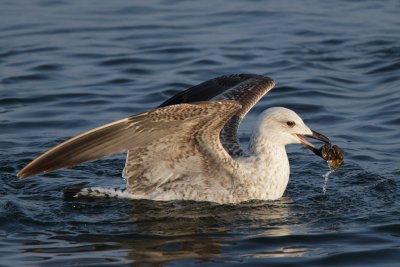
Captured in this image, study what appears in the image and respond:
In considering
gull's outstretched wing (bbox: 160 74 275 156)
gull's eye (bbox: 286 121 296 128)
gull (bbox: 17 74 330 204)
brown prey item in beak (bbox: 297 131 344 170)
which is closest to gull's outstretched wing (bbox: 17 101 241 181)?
gull (bbox: 17 74 330 204)

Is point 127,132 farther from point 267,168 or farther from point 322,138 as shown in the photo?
point 322,138

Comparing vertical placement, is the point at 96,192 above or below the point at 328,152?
below

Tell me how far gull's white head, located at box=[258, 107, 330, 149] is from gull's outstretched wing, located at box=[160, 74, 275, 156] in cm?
45

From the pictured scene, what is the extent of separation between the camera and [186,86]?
15664 mm

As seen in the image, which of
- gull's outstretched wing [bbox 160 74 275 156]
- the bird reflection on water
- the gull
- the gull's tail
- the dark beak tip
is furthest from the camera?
gull's outstretched wing [bbox 160 74 275 156]

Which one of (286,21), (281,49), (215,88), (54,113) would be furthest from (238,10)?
(215,88)

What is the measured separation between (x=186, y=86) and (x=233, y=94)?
371 centimetres

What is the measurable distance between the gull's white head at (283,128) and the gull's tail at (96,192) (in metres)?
1.53

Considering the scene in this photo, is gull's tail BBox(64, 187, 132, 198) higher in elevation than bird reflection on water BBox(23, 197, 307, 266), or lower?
higher

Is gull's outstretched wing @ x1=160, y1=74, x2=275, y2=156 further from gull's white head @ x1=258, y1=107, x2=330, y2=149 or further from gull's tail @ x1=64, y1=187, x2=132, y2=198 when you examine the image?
gull's tail @ x1=64, y1=187, x2=132, y2=198

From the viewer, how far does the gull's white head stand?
10930mm

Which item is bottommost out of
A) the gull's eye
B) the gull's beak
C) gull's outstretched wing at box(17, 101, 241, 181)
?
the gull's beak

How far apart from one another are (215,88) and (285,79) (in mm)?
3842

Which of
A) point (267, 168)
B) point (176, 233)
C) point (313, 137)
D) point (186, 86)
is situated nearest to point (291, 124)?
point (313, 137)
